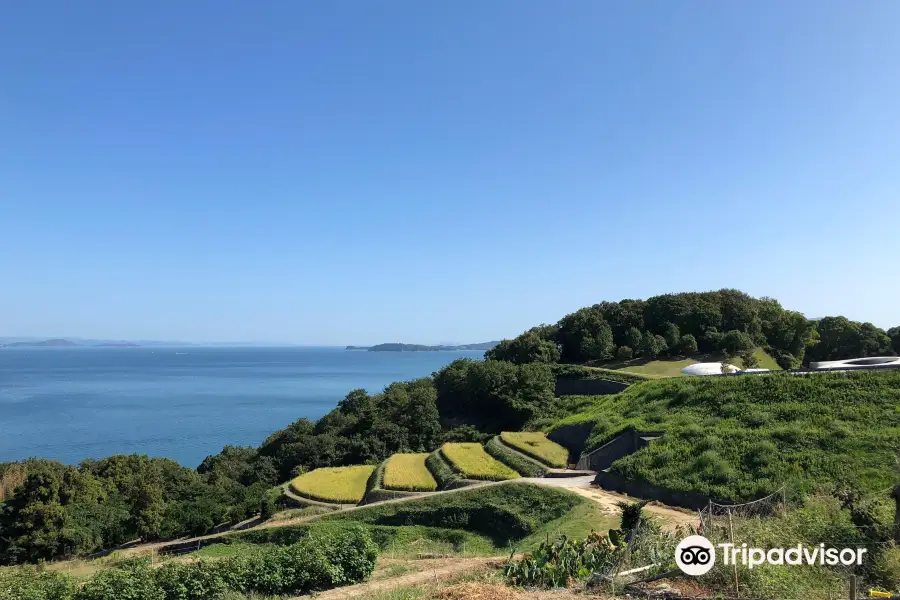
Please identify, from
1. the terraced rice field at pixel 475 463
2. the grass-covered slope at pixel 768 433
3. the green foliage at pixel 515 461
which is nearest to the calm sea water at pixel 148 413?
the terraced rice field at pixel 475 463

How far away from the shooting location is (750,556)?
338 inches

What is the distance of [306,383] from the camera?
5226 inches

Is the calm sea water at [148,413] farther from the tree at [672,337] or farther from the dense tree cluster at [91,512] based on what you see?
the tree at [672,337]

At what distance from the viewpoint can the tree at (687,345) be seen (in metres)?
54.1

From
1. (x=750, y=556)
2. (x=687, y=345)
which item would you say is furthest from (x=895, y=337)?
(x=750, y=556)

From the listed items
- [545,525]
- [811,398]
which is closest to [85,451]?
[545,525]

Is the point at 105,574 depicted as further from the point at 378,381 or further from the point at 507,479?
the point at 378,381

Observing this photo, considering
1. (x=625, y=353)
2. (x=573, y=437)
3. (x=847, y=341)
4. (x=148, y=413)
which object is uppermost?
(x=847, y=341)

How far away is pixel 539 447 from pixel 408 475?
8.39 meters

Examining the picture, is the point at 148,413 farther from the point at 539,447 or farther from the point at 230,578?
the point at 230,578

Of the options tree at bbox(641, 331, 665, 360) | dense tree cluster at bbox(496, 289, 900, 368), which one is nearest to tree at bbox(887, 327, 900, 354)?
dense tree cluster at bbox(496, 289, 900, 368)

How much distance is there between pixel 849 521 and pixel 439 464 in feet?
64.9

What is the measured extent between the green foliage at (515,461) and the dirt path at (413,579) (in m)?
14.8

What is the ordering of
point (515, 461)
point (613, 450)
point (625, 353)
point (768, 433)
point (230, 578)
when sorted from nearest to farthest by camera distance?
point (230, 578)
point (768, 433)
point (613, 450)
point (515, 461)
point (625, 353)
